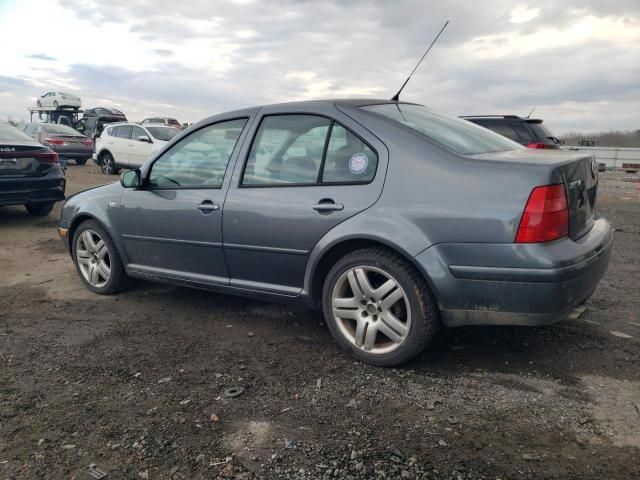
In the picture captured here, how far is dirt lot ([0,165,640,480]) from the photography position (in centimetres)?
228

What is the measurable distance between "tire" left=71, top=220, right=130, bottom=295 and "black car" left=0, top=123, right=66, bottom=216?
3.52 m

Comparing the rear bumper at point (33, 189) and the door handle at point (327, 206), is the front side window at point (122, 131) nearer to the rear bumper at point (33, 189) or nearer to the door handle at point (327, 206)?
the rear bumper at point (33, 189)

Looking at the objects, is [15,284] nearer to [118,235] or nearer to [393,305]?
[118,235]

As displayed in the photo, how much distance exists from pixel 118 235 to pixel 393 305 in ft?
8.25

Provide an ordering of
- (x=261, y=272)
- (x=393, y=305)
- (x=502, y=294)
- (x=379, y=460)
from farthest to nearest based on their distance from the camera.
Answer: (x=261, y=272), (x=393, y=305), (x=502, y=294), (x=379, y=460)

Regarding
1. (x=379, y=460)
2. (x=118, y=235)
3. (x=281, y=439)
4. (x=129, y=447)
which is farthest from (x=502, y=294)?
(x=118, y=235)

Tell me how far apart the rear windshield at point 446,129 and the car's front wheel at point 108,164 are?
15.1 meters

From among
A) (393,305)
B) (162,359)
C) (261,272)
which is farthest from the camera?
(261,272)

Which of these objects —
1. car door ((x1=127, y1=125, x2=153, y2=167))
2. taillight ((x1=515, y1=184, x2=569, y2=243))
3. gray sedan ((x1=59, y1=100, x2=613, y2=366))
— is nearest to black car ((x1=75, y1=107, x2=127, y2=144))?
car door ((x1=127, y1=125, x2=153, y2=167))

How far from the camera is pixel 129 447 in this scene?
94.5 inches

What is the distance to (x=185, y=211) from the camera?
12.8 ft

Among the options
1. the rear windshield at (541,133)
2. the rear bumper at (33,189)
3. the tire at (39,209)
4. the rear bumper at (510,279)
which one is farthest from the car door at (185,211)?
the rear windshield at (541,133)

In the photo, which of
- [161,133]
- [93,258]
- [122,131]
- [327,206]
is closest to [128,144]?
[122,131]

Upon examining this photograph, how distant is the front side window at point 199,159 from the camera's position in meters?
3.83
